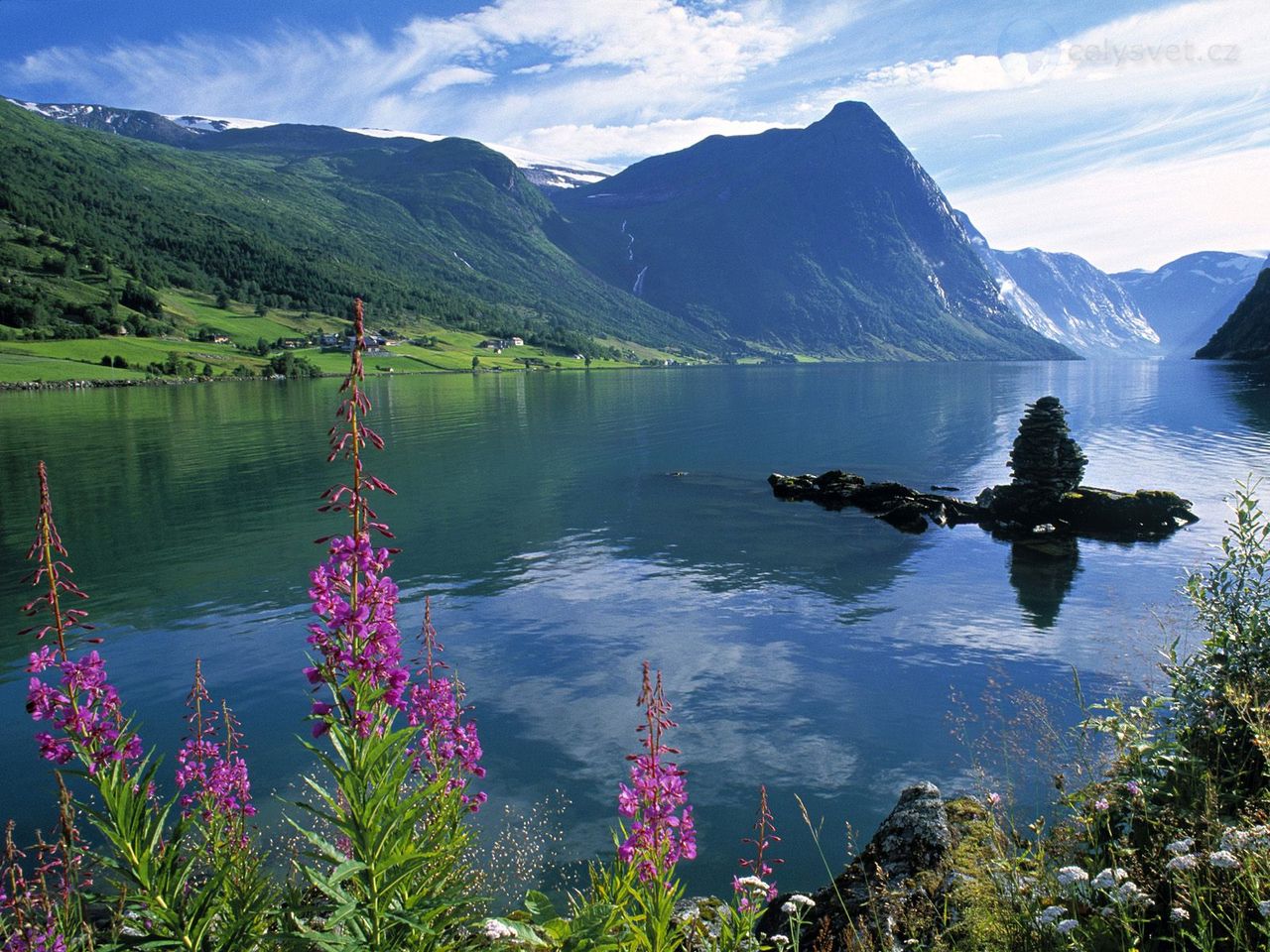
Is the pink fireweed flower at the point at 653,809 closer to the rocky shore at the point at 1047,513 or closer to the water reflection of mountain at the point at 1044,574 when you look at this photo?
the water reflection of mountain at the point at 1044,574

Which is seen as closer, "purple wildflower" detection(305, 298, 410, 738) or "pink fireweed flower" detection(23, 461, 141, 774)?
"purple wildflower" detection(305, 298, 410, 738)

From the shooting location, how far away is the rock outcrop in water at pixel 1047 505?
135 ft

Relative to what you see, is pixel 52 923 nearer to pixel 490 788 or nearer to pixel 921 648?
pixel 490 788

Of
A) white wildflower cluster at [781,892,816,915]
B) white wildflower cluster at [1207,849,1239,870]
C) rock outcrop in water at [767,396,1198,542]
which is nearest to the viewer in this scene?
white wildflower cluster at [1207,849,1239,870]

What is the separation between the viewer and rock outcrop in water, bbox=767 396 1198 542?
41.2 metres

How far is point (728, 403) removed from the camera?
129625 millimetres

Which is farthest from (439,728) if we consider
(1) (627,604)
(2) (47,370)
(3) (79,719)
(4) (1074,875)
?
(2) (47,370)

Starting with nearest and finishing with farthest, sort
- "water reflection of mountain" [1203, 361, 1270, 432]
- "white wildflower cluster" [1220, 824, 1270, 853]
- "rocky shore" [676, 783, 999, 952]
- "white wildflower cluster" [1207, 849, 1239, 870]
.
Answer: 1. "white wildflower cluster" [1207, 849, 1239, 870]
2. "white wildflower cluster" [1220, 824, 1270, 853]
3. "rocky shore" [676, 783, 999, 952]
4. "water reflection of mountain" [1203, 361, 1270, 432]

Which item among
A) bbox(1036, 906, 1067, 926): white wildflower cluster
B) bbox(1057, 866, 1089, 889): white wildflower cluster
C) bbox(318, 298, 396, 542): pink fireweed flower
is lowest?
bbox(1036, 906, 1067, 926): white wildflower cluster

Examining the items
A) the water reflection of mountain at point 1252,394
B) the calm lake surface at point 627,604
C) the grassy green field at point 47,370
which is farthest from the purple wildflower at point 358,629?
the grassy green field at point 47,370

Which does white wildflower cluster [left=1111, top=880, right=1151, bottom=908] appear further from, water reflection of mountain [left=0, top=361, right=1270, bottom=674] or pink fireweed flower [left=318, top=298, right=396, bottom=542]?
water reflection of mountain [left=0, top=361, right=1270, bottom=674]

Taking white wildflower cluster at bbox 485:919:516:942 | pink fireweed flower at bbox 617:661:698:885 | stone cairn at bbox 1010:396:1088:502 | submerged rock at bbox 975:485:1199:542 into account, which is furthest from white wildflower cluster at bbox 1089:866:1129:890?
stone cairn at bbox 1010:396:1088:502

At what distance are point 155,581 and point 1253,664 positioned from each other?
36.1 meters

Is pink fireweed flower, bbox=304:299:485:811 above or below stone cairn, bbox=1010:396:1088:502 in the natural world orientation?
above
